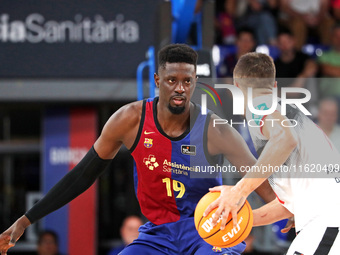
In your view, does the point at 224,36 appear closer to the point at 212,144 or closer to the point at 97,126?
the point at 97,126

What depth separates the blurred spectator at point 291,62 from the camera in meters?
9.23

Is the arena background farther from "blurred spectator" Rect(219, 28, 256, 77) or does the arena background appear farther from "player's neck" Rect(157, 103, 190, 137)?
"player's neck" Rect(157, 103, 190, 137)

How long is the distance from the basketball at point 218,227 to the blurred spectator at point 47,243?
197 inches

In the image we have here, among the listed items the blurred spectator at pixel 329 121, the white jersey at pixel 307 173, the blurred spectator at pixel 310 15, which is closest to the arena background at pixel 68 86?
the blurred spectator at pixel 310 15

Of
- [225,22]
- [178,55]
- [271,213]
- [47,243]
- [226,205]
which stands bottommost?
[47,243]

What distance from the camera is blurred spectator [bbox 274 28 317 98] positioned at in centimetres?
923

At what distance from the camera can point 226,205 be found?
13.1 feet

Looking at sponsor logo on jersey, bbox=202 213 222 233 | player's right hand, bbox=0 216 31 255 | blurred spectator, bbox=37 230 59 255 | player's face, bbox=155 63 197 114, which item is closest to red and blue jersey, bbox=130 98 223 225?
Result: player's face, bbox=155 63 197 114

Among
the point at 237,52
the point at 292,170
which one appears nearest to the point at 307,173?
the point at 292,170

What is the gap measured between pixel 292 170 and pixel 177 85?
3.29 ft

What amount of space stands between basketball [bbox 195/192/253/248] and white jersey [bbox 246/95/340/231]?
349 mm

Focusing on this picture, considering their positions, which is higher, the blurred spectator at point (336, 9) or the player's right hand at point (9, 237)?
the blurred spectator at point (336, 9)

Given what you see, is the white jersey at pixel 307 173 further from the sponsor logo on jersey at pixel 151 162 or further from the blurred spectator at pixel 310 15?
the blurred spectator at pixel 310 15

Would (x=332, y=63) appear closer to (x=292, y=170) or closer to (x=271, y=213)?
(x=271, y=213)
